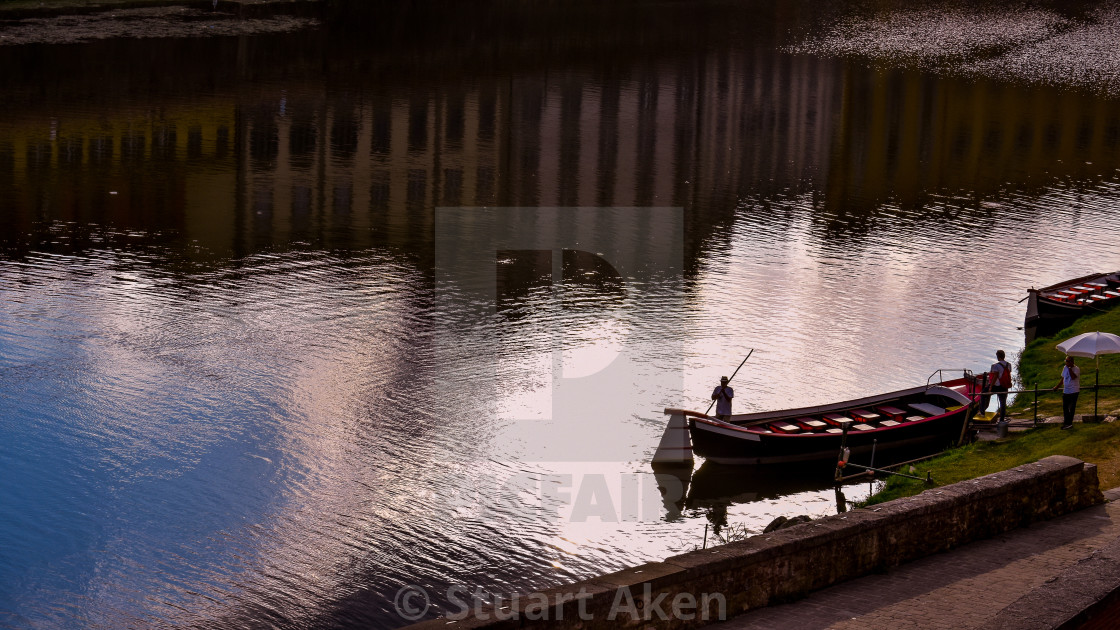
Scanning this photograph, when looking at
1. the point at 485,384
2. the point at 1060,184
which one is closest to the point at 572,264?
the point at 485,384

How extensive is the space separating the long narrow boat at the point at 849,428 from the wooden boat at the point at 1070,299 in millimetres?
6543

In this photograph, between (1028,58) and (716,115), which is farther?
(1028,58)

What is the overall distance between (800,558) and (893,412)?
489 inches

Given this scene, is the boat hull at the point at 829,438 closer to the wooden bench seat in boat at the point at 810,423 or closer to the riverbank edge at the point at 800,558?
the wooden bench seat in boat at the point at 810,423

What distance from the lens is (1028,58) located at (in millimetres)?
78562

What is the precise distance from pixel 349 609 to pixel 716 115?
156ft

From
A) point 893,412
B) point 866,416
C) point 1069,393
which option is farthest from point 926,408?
point 1069,393

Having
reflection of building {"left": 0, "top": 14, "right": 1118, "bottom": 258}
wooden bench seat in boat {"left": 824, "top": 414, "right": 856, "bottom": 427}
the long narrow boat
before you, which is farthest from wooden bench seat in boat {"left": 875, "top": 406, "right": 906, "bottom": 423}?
reflection of building {"left": 0, "top": 14, "right": 1118, "bottom": 258}

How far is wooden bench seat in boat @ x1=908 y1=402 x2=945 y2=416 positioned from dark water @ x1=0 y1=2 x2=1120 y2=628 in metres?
2.22

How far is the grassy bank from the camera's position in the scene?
25.1 metres

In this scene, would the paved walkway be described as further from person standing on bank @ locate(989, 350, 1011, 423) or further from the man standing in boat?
person standing on bank @ locate(989, 350, 1011, 423)

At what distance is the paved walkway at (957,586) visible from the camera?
1306cm

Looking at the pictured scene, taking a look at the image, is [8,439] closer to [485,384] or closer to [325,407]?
[325,407]

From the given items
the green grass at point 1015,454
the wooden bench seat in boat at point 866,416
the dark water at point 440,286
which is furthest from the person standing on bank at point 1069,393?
the dark water at point 440,286
